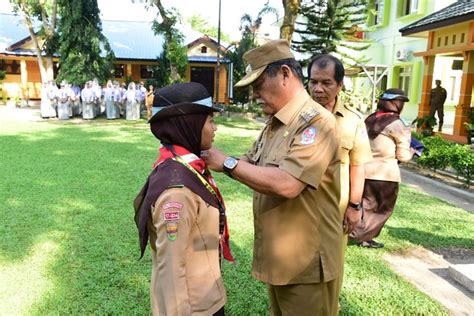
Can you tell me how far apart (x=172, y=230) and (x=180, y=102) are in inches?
20.5

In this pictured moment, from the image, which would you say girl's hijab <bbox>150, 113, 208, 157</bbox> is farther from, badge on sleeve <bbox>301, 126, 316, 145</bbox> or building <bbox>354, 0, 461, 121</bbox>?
building <bbox>354, 0, 461, 121</bbox>

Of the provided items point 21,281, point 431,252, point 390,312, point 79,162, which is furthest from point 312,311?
point 79,162

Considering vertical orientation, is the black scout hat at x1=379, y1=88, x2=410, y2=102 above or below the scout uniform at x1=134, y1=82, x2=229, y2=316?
above

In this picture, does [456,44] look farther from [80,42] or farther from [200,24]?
[200,24]

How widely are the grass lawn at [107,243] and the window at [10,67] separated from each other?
62.3 ft

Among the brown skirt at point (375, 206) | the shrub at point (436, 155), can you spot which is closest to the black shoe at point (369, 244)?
the brown skirt at point (375, 206)

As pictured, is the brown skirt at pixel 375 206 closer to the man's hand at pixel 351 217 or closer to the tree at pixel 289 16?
the man's hand at pixel 351 217

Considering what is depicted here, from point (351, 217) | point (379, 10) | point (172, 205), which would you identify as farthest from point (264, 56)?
point (379, 10)

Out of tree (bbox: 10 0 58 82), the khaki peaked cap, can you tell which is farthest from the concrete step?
tree (bbox: 10 0 58 82)

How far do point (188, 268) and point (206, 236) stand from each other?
15 centimetres

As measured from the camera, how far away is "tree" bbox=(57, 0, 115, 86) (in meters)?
19.8

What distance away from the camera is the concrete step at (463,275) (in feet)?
11.9

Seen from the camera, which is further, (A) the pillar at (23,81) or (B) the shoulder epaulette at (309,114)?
(A) the pillar at (23,81)

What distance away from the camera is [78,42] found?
66.0 feet
